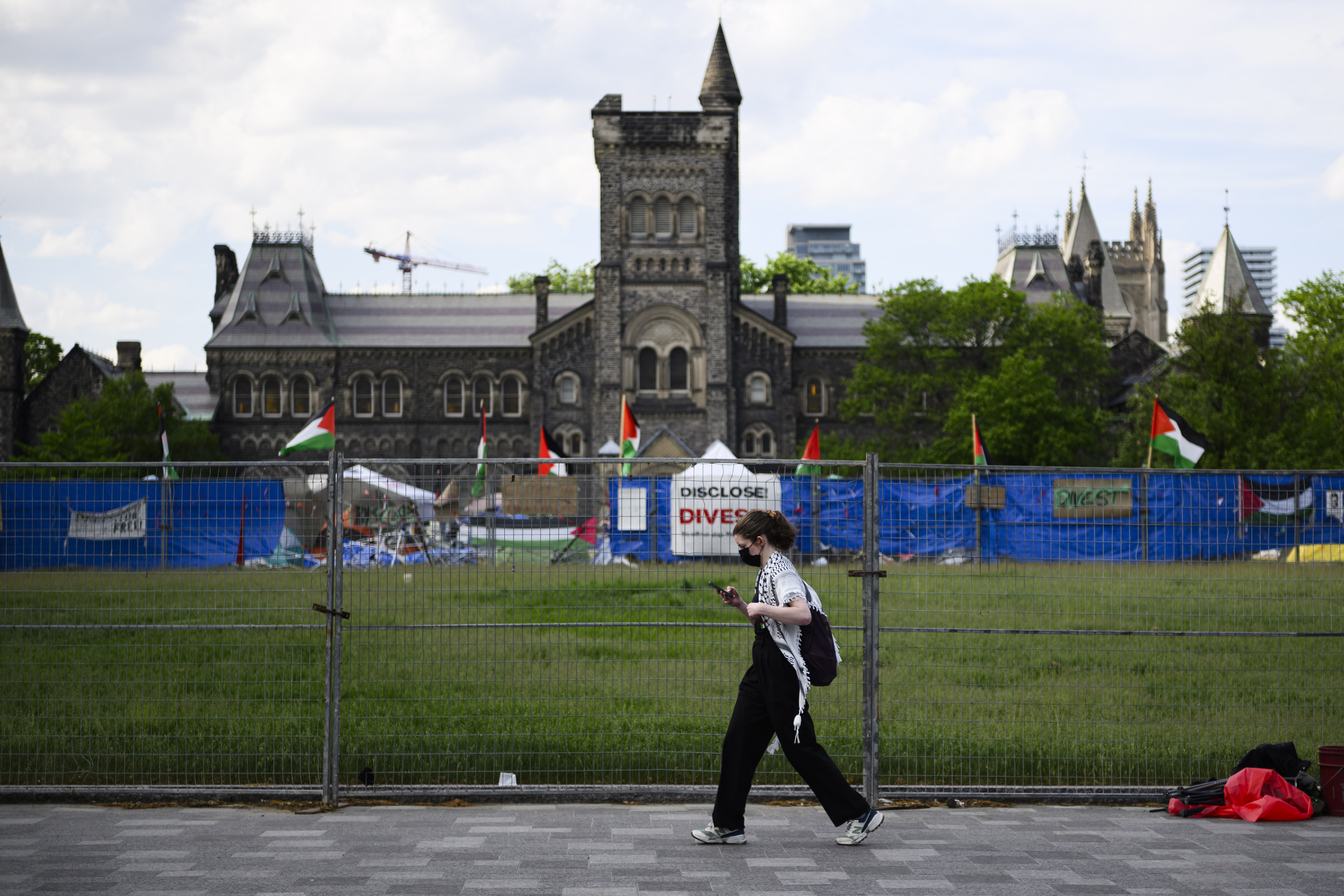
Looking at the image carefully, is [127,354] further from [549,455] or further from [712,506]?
[712,506]

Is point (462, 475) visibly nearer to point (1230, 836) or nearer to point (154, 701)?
point (154, 701)

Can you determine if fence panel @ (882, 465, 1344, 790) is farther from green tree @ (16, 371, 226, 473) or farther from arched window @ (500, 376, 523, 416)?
arched window @ (500, 376, 523, 416)

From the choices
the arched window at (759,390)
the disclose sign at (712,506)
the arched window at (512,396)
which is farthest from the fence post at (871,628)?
the arched window at (512,396)

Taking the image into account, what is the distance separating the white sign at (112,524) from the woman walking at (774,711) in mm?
3618

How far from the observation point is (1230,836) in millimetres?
6832

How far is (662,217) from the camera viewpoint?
2154 inches

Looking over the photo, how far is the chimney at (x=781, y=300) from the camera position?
202ft

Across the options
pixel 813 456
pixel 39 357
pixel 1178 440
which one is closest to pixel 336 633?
pixel 1178 440

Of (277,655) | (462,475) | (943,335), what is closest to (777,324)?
(943,335)

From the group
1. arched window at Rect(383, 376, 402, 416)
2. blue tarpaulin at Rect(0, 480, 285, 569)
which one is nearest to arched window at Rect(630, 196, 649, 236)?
arched window at Rect(383, 376, 402, 416)

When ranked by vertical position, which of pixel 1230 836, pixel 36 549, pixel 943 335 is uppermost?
pixel 943 335

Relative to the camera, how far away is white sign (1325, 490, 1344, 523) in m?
7.65

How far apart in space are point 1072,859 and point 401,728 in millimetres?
4007

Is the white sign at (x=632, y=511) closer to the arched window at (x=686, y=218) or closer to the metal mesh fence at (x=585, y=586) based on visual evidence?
the metal mesh fence at (x=585, y=586)
